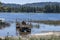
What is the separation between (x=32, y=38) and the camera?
8.97 meters

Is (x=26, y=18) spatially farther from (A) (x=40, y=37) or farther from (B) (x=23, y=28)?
(A) (x=40, y=37)

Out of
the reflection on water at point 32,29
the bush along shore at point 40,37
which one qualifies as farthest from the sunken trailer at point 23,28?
the bush along shore at point 40,37

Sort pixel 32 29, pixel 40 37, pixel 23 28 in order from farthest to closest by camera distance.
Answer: pixel 23 28, pixel 32 29, pixel 40 37

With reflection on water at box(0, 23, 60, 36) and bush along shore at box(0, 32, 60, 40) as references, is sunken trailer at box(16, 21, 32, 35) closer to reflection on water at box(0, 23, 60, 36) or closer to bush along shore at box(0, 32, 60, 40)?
reflection on water at box(0, 23, 60, 36)

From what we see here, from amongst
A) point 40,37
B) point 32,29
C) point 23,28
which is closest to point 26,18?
point 32,29

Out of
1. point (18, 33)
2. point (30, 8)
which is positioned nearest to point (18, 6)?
point (30, 8)

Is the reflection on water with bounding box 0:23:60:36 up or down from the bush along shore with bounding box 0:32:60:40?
up

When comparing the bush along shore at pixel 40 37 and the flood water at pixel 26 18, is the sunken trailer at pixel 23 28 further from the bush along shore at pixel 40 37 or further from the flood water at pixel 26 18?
the bush along shore at pixel 40 37

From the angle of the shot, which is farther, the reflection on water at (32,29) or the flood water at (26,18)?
the reflection on water at (32,29)

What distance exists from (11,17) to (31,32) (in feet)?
3.53

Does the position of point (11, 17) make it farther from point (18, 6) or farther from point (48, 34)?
point (48, 34)

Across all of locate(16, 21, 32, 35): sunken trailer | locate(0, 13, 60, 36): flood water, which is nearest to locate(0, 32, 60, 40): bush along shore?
locate(0, 13, 60, 36): flood water

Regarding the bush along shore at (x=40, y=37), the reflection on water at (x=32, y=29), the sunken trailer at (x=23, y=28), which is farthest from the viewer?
the sunken trailer at (x=23, y=28)

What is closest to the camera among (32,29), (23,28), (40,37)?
(40,37)
